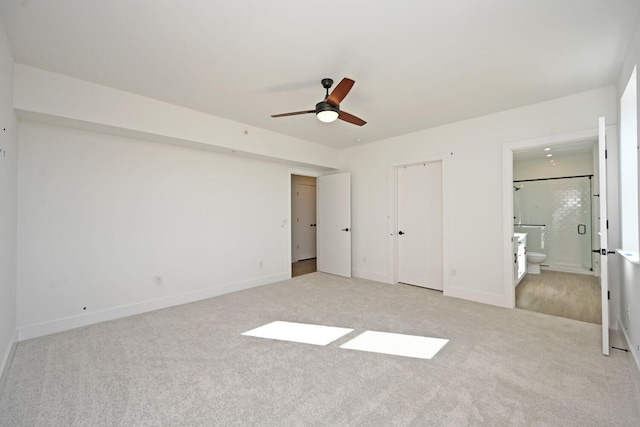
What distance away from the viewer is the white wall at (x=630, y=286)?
2.13 metres

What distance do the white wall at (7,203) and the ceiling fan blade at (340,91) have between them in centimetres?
238

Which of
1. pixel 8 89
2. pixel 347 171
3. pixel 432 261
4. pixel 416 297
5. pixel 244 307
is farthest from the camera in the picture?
pixel 347 171

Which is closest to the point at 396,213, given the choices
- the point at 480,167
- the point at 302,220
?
the point at 480,167

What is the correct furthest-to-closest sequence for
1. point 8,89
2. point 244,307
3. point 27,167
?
point 244,307, point 27,167, point 8,89

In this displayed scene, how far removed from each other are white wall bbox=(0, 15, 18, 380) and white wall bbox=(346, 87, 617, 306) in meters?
4.53

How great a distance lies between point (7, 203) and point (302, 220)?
5.54 meters

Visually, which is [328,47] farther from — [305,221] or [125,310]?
[305,221]

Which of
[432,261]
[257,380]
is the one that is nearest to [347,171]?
[432,261]

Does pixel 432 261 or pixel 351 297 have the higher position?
pixel 432 261

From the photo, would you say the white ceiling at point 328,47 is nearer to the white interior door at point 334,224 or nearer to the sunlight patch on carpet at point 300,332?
the white interior door at point 334,224

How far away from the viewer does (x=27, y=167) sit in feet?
9.35

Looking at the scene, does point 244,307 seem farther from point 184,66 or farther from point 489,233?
point 489,233

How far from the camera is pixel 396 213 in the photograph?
4.98 meters

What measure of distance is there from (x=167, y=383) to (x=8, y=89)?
2640 millimetres
